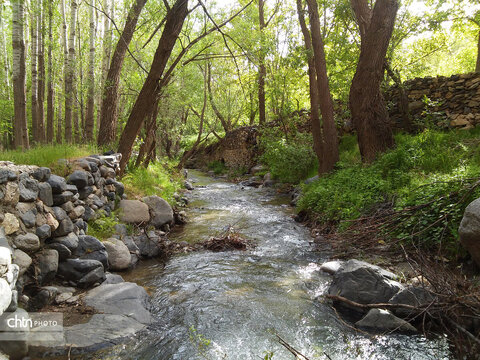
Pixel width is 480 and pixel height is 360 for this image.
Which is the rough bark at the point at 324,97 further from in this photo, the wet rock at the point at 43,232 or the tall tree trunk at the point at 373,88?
the wet rock at the point at 43,232

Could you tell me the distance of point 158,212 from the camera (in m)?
7.21

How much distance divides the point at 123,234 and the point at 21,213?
8.00ft

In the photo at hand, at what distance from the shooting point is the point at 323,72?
9.16 metres

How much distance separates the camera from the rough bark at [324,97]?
8977 millimetres

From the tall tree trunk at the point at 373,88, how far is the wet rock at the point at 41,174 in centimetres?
690

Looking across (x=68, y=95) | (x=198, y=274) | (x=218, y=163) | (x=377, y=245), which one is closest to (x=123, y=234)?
(x=198, y=274)

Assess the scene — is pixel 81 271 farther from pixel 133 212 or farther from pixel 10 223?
pixel 133 212

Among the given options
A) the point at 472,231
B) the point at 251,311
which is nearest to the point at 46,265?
the point at 251,311

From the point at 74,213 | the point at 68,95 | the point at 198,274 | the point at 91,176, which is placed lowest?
the point at 198,274

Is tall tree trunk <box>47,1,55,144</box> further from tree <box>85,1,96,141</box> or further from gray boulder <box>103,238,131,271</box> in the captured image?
gray boulder <box>103,238,131,271</box>

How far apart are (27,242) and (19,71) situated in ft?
19.8

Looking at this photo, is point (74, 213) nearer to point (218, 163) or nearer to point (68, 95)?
point (68, 95)

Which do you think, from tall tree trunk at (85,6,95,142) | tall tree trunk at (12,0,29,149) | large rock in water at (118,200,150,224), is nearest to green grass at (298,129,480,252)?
large rock in water at (118,200,150,224)

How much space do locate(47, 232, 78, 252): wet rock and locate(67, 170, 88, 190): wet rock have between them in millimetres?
1092
